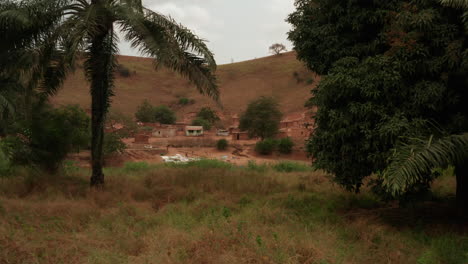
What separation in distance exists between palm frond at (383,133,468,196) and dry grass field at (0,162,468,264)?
113 centimetres

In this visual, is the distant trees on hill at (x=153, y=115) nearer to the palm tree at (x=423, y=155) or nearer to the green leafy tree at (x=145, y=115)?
the green leafy tree at (x=145, y=115)

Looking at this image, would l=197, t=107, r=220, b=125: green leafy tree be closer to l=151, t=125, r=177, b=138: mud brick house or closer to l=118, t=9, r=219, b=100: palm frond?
l=151, t=125, r=177, b=138: mud brick house

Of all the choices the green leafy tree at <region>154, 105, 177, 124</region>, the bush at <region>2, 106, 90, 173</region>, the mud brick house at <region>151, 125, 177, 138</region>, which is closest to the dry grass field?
the bush at <region>2, 106, 90, 173</region>

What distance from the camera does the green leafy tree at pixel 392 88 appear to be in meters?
5.31

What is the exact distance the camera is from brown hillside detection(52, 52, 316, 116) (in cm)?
5397

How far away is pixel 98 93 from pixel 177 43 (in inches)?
94.3

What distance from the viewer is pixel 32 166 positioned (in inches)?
340

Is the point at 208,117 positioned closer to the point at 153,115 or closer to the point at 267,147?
the point at 153,115

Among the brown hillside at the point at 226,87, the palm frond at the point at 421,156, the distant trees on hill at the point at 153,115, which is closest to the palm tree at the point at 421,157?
the palm frond at the point at 421,156

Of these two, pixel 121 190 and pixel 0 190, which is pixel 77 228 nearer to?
pixel 121 190

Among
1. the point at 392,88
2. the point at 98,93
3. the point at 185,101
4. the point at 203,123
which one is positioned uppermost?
the point at 185,101

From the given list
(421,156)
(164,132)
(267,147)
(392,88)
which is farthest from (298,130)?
(421,156)

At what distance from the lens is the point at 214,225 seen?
19.1 ft

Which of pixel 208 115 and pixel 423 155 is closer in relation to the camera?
pixel 423 155
